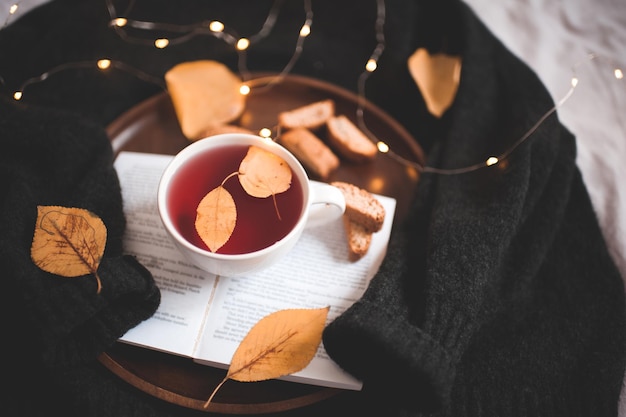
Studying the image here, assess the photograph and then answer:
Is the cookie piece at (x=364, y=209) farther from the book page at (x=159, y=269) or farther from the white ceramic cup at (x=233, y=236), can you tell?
the book page at (x=159, y=269)

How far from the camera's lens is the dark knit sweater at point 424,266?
68cm

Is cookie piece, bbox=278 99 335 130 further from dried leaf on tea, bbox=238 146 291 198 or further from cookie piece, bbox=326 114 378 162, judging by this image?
dried leaf on tea, bbox=238 146 291 198

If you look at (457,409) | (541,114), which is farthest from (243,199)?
(541,114)

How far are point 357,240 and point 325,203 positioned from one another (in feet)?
0.36

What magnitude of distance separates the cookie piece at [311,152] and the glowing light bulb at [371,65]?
0.27m

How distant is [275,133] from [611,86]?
0.69 meters

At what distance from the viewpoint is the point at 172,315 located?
728 millimetres

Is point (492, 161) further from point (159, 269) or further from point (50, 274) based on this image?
point (50, 274)

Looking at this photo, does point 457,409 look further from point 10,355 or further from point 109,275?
point 10,355

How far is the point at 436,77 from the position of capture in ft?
3.34

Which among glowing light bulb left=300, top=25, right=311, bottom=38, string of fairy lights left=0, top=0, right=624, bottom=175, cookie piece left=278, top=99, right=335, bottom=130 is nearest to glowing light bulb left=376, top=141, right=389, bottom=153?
string of fairy lights left=0, top=0, right=624, bottom=175

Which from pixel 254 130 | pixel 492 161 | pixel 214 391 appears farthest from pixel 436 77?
pixel 214 391

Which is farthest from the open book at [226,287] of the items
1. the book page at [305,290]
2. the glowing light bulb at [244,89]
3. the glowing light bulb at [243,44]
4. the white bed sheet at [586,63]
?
the white bed sheet at [586,63]

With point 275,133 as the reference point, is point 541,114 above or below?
above
